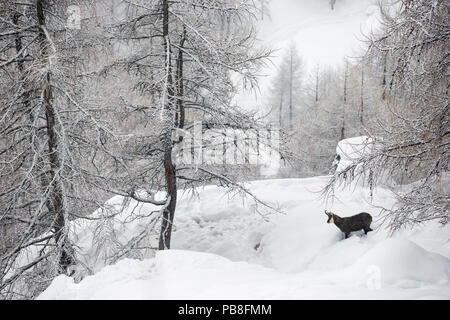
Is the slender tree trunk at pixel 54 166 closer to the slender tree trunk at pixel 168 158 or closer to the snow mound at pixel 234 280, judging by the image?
the snow mound at pixel 234 280

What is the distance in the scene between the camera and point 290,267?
7727 millimetres

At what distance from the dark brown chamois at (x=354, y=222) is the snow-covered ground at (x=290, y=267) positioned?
0.66 feet

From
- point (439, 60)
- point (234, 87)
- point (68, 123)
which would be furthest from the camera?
point (234, 87)

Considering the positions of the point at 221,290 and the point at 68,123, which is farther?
the point at 68,123

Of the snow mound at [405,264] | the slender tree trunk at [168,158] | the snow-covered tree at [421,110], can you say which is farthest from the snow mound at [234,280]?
the slender tree trunk at [168,158]

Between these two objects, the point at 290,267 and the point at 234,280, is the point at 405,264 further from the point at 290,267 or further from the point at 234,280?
the point at 290,267

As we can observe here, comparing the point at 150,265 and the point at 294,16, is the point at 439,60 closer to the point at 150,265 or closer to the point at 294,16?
the point at 150,265

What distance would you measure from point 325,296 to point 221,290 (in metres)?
1.28

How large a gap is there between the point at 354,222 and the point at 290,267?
1.95 metres

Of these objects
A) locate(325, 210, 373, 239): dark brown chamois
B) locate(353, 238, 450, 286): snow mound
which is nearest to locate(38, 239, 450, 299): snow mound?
locate(353, 238, 450, 286): snow mound

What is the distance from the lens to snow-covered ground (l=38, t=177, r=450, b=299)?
392 centimetres

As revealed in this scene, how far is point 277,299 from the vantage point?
3.64 meters

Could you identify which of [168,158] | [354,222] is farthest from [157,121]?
[354,222]
